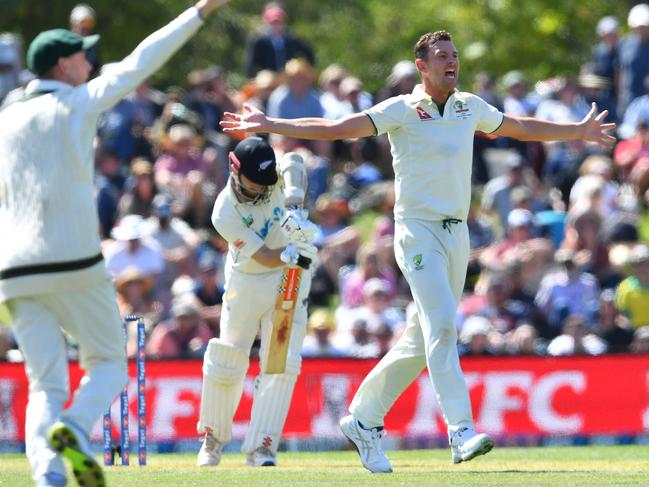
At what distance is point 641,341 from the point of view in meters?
15.8

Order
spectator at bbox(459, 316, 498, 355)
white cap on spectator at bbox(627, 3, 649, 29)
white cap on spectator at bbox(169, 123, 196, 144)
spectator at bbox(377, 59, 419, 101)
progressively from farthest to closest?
1. white cap on spectator at bbox(627, 3, 649, 29)
2. spectator at bbox(377, 59, 419, 101)
3. white cap on spectator at bbox(169, 123, 196, 144)
4. spectator at bbox(459, 316, 498, 355)

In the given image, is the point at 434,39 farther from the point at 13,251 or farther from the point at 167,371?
the point at 167,371

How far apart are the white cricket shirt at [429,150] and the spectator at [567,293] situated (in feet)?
21.5

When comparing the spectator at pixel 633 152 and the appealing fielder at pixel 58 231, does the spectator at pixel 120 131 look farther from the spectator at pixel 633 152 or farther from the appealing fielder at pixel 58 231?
the appealing fielder at pixel 58 231

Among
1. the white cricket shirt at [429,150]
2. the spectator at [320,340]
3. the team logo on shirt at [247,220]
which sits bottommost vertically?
the spectator at [320,340]

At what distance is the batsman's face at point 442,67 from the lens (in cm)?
1039

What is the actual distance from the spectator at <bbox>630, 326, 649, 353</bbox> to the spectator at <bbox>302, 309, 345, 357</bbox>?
2.76 meters

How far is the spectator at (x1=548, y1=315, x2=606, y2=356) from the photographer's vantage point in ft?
52.3

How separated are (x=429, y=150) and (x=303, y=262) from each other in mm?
1361

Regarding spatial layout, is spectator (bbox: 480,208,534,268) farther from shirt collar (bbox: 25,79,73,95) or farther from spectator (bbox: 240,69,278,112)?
shirt collar (bbox: 25,79,73,95)

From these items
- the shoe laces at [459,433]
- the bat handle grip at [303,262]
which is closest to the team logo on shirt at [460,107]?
the bat handle grip at [303,262]

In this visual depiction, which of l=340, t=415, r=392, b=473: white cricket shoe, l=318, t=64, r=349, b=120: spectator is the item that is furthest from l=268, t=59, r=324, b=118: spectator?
l=340, t=415, r=392, b=473: white cricket shoe

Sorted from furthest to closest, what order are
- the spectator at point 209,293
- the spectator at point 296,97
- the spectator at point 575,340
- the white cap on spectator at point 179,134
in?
the spectator at point 296,97 < the white cap on spectator at point 179,134 < the spectator at point 209,293 < the spectator at point 575,340

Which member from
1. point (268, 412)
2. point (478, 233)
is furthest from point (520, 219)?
point (268, 412)
